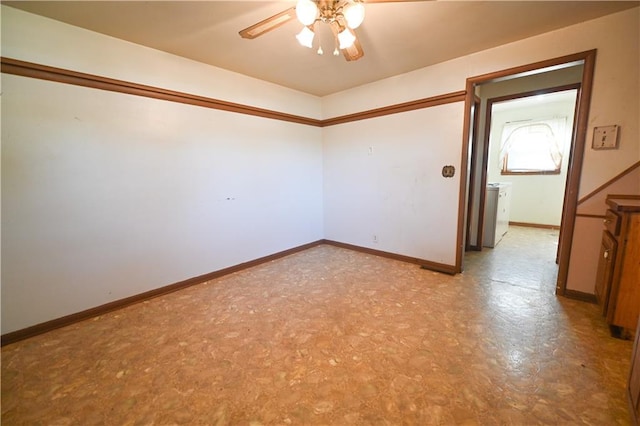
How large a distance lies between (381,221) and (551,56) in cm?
238

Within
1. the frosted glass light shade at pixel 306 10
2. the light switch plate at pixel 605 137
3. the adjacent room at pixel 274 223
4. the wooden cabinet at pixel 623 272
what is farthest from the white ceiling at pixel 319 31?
the wooden cabinet at pixel 623 272

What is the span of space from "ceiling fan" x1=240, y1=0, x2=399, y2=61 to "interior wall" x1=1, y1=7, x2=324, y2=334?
1.38 meters

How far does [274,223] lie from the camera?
142 inches

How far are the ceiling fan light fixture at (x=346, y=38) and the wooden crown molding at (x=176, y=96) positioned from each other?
1.65 metres

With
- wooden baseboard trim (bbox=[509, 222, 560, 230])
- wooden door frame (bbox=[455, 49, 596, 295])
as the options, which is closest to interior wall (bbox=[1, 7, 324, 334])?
wooden door frame (bbox=[455, 49, 596, 295])

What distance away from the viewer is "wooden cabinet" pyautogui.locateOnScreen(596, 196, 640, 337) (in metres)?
1.70

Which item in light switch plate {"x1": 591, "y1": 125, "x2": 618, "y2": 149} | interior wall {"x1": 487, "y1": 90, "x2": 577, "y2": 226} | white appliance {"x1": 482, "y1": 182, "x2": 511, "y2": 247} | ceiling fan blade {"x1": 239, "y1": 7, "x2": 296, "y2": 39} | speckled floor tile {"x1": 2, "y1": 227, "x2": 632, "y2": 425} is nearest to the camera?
speckled floor tile {"x1": 2, "y1": 227, "x2": 632, "y2": 425}

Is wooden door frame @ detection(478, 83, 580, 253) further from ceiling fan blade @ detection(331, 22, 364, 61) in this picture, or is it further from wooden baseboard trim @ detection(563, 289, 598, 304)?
ceiling fan blade @ detection(331, 22, 364, 61)

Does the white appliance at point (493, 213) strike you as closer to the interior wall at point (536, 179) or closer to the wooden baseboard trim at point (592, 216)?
the interior wall at point (536, 179)

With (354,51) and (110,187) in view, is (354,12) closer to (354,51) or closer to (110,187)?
(354,51)

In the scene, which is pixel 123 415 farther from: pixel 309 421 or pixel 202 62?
pixel 202 62

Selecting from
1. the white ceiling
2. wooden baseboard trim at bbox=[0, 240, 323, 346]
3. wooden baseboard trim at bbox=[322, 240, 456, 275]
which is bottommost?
wooden baseboard trim at bbox=[0, 240, 323, 346]

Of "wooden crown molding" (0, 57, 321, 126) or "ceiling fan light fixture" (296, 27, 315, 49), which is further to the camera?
"wooden crown molding" (0, 57, 321, 126)

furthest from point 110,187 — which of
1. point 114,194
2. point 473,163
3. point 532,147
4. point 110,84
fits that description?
point 532,147
